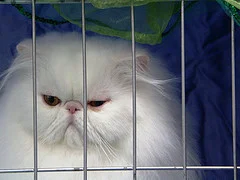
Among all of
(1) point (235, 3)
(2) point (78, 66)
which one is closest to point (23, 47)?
(2) point (78, 66)

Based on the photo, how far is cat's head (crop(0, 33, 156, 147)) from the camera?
1554mm

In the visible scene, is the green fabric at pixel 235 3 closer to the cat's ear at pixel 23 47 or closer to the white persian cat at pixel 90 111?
the white persian cat at pixel 90 111

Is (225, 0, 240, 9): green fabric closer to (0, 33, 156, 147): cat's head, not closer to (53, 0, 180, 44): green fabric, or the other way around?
(53, 0, 180, 44): green fabric

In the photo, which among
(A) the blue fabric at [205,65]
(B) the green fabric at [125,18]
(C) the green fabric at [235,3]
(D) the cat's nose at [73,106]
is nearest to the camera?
(C) the green fabric at [235,3]

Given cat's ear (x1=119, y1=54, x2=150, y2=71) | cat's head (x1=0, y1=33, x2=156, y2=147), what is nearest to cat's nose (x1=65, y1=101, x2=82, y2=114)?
cat's head (x1=0, y1=33, x2=156, y2=147)

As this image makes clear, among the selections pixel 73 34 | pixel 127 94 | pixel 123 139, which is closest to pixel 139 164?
pixel 123 139

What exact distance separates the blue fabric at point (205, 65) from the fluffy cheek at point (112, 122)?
22 centimetres

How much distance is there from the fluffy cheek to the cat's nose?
42mm

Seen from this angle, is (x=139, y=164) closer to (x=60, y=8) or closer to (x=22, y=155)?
(x=22, y=155)

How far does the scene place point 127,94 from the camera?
162cm

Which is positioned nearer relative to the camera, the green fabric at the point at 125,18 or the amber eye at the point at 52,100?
the green fabric at the point at 125,18

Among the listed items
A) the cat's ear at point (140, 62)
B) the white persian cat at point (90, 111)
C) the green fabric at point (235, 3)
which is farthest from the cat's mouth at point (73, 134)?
the green fabric at point (235, 3)

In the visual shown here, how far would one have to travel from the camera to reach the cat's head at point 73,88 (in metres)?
1.55

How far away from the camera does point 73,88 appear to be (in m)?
1.58
